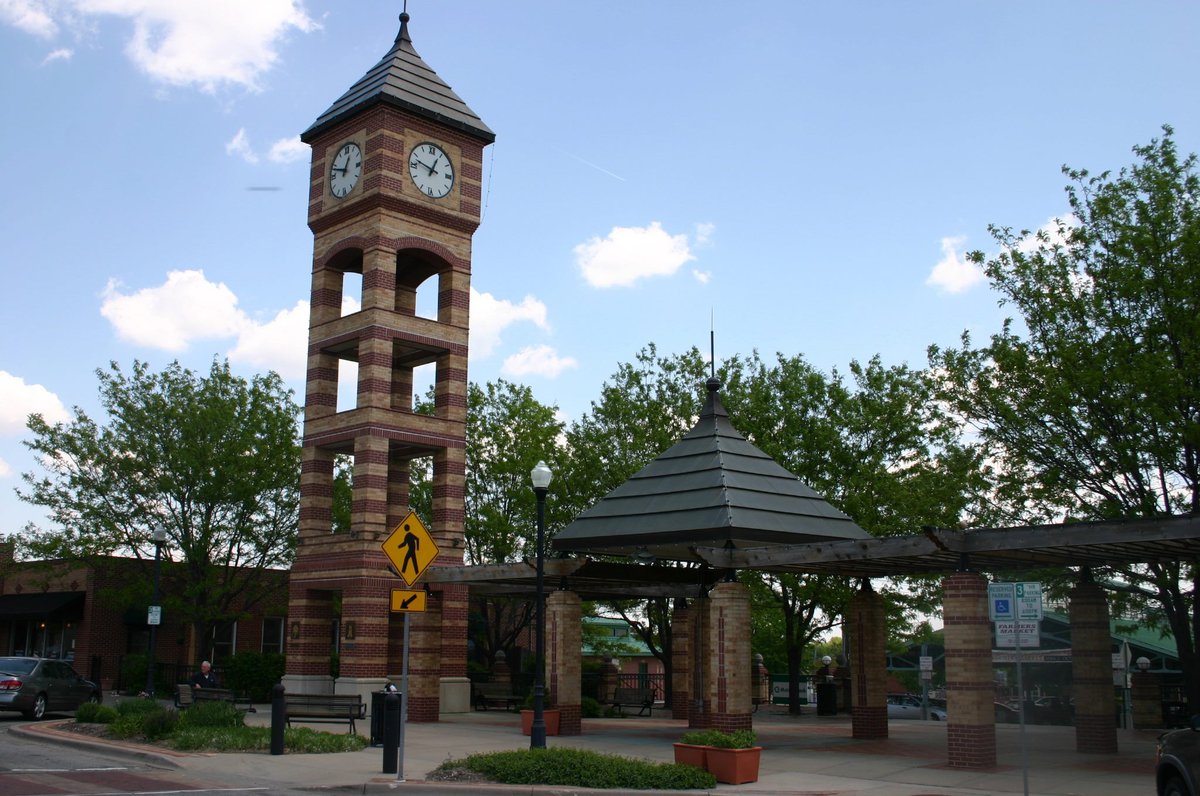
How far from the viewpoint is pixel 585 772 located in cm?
1552

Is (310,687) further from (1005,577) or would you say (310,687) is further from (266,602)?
(1005,577)

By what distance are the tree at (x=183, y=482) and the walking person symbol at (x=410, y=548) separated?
928 inches

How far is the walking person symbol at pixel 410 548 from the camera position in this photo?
1567 cm

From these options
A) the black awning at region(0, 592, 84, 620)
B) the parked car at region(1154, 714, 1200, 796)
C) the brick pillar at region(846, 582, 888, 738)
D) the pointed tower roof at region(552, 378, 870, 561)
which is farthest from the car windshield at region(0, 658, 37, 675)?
the parked car at region(1154, 714, 1200, 796)

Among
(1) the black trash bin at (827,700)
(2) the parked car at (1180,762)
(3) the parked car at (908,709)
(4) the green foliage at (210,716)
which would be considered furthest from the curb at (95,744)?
(3) the parked car at (908,709)

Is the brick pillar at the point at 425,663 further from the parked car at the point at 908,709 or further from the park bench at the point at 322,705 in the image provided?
the parked car at the point at 908,709

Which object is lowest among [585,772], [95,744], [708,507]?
[95,744]

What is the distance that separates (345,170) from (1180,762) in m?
27.7

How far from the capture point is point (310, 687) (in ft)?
104

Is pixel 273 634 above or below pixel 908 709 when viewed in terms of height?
above

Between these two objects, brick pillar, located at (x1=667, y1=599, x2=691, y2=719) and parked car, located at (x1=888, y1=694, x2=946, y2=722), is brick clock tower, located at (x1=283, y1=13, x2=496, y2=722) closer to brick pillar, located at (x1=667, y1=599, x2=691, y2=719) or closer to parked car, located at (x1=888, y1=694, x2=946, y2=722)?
brick pillar, located at (x1=667, y1=599, x2=691, y2=719)

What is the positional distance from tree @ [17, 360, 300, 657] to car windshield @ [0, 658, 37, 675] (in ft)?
30.4

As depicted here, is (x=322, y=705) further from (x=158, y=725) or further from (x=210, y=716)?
(x=158, y=725)

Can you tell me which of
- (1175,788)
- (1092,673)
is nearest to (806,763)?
(1092,673)
